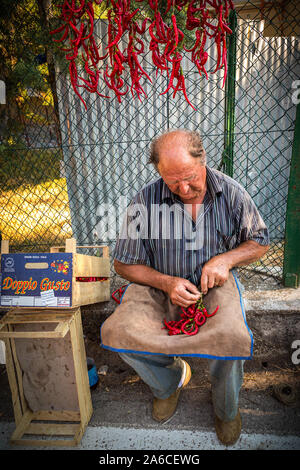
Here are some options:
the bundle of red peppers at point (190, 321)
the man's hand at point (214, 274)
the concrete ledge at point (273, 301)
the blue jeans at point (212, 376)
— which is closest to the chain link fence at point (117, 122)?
the concrete ledge at point (273, 301)

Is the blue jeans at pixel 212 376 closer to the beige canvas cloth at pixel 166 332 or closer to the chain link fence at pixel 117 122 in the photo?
the beige canvas cloth at pixel 166 332

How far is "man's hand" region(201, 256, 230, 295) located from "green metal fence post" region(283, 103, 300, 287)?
2.95 ft

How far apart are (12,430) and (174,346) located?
1401 millimetres

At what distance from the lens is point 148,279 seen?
208cm

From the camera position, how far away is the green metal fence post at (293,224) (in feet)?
7.67

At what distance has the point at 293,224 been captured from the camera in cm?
247

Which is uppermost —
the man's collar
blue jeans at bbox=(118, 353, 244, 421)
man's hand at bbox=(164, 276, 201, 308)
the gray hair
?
the gray hair

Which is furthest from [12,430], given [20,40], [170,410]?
[20,40]

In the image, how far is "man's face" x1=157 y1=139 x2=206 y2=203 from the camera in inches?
70.2

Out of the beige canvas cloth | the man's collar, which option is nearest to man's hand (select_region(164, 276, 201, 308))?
the beige canvas cloth

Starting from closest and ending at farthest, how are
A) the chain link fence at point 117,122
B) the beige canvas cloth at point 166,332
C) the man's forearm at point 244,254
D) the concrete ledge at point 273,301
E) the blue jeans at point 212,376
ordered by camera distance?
the beige canvas cloth at point 166,332 < the blue jeans at point 212,376 < the man's forearm at point 244,254 < the concrete ledge at point 273,301 < the chain link fence at point 117,122

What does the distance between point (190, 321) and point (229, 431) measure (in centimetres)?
73

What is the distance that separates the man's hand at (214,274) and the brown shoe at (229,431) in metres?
0.84

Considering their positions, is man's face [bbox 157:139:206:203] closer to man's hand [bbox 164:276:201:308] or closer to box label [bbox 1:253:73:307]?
man's hand [bbox 164:276:201:308]
